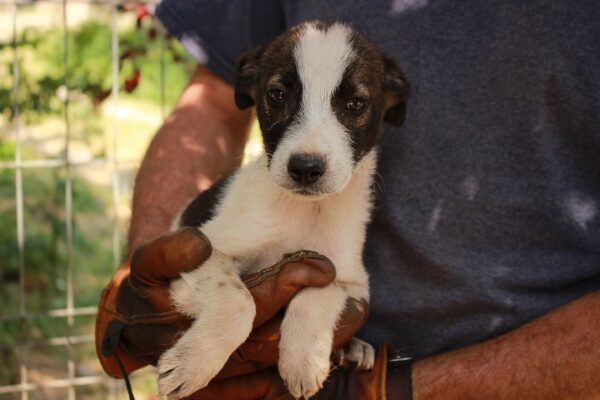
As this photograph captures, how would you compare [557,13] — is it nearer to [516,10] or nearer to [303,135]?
[516,10]

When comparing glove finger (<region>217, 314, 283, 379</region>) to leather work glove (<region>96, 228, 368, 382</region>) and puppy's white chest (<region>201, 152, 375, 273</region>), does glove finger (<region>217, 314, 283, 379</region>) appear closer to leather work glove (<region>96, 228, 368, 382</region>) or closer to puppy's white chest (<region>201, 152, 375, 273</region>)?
leather work glove (<region>96, 228, 368, 382</region>)

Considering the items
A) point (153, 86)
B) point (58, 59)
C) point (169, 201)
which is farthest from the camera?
point (153, 86)

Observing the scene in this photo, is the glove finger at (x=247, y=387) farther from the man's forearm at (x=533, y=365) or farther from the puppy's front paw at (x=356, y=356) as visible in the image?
the man's forearm at (x=533, y=365)

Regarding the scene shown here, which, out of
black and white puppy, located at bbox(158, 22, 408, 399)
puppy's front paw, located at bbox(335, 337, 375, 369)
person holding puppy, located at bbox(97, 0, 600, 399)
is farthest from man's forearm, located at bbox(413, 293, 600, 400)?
black and white puppy, located at bbox(158, 22, 408, 399)

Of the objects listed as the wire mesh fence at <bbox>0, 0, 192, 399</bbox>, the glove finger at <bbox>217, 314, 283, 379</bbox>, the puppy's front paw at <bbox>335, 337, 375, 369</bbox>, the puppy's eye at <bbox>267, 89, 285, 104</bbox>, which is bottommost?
the wire mesh fence at <bbox>0, 0, 192, 399</bbox>

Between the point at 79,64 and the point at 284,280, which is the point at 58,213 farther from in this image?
the point at 284,280

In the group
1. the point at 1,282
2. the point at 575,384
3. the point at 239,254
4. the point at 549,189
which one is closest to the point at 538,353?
the point at 575,384
